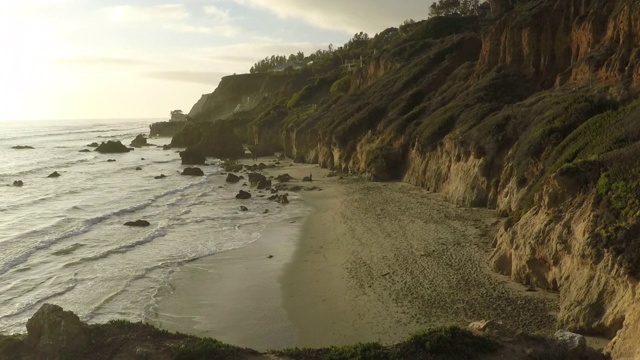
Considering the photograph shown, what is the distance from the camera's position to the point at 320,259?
24.0m

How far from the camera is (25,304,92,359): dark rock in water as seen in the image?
11562mm

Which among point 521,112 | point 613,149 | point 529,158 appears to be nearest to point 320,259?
point 529,158

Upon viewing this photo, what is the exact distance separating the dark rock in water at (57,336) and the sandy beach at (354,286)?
16.0 ft

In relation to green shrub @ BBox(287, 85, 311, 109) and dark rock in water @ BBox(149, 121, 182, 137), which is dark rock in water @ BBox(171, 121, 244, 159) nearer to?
green shrub @ BBox(287, 85, 311, 109)

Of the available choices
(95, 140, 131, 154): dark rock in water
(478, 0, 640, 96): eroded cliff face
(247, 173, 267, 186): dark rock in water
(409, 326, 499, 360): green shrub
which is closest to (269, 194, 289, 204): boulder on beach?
(247, 173, 267, 186): dark rock in water

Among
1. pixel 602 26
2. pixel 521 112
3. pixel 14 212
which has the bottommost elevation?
pixel 14 212

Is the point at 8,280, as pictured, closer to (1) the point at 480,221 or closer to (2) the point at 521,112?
(1) the point at 480,221

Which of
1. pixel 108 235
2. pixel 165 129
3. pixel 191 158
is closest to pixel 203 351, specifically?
pixel 108 235

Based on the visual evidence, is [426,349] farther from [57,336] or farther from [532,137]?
[532,137]

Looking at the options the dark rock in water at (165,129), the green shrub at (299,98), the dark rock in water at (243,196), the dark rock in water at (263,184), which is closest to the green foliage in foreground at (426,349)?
the dark rock in water at (243,196)

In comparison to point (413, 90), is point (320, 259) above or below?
below

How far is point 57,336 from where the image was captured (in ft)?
38.4

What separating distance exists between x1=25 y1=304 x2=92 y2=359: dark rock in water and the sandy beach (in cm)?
488

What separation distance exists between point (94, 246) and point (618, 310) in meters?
23.3
